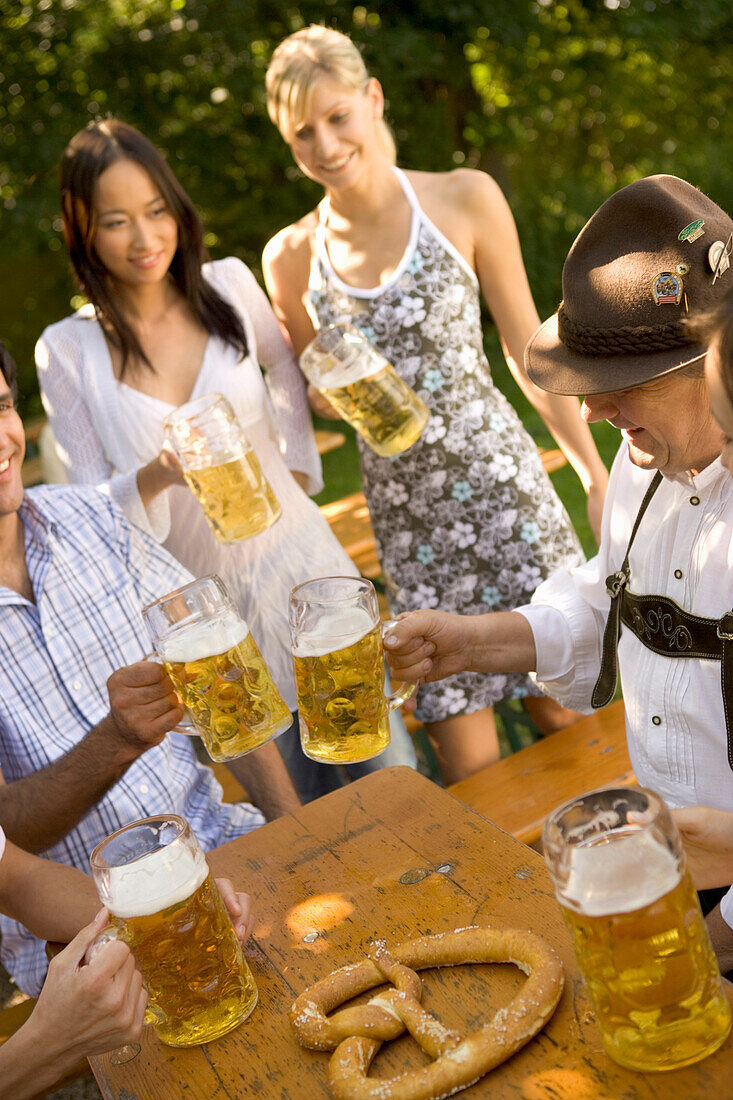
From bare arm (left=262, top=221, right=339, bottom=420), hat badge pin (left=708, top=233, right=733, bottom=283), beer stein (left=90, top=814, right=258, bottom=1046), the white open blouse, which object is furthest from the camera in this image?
bare arm (left=262, top=221, right=339, bottom=420)

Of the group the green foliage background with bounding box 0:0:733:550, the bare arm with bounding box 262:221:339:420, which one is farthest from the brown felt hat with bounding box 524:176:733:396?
the green foliage background with bounding box 0:0:733:550

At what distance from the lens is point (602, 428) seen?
8.72m

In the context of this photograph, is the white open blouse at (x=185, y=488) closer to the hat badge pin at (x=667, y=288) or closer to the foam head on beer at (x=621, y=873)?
the hat badge pin at (x=667, y=288)

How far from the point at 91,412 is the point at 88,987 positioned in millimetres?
1979

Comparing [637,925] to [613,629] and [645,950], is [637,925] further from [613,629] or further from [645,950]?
[613,629]

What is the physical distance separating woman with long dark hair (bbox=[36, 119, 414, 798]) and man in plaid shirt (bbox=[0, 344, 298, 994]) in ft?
0.97

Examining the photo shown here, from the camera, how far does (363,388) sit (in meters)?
2.70

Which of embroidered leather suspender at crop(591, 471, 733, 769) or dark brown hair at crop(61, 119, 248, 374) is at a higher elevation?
dark brown hair at crop(61, 119, 248, 374)

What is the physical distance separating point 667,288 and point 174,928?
1171 millimetres

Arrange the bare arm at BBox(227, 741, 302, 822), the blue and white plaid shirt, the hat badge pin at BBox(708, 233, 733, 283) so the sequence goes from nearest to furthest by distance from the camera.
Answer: the hat badge pin at BBox(708, 233, 733, 283), the blue and white plaid shirt, the bare arm at BBox(227, 741, 302, 822)

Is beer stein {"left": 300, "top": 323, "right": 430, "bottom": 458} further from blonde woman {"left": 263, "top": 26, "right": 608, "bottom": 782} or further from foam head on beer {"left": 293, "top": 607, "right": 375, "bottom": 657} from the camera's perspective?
foam head on beer {"left": 293, "top": 607, "right": 375, "bottom": 657}

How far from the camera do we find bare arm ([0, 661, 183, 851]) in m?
1.89

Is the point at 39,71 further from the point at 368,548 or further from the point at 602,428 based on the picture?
the point at 368,548

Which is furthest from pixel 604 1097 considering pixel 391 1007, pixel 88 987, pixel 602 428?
pixel 602 428
